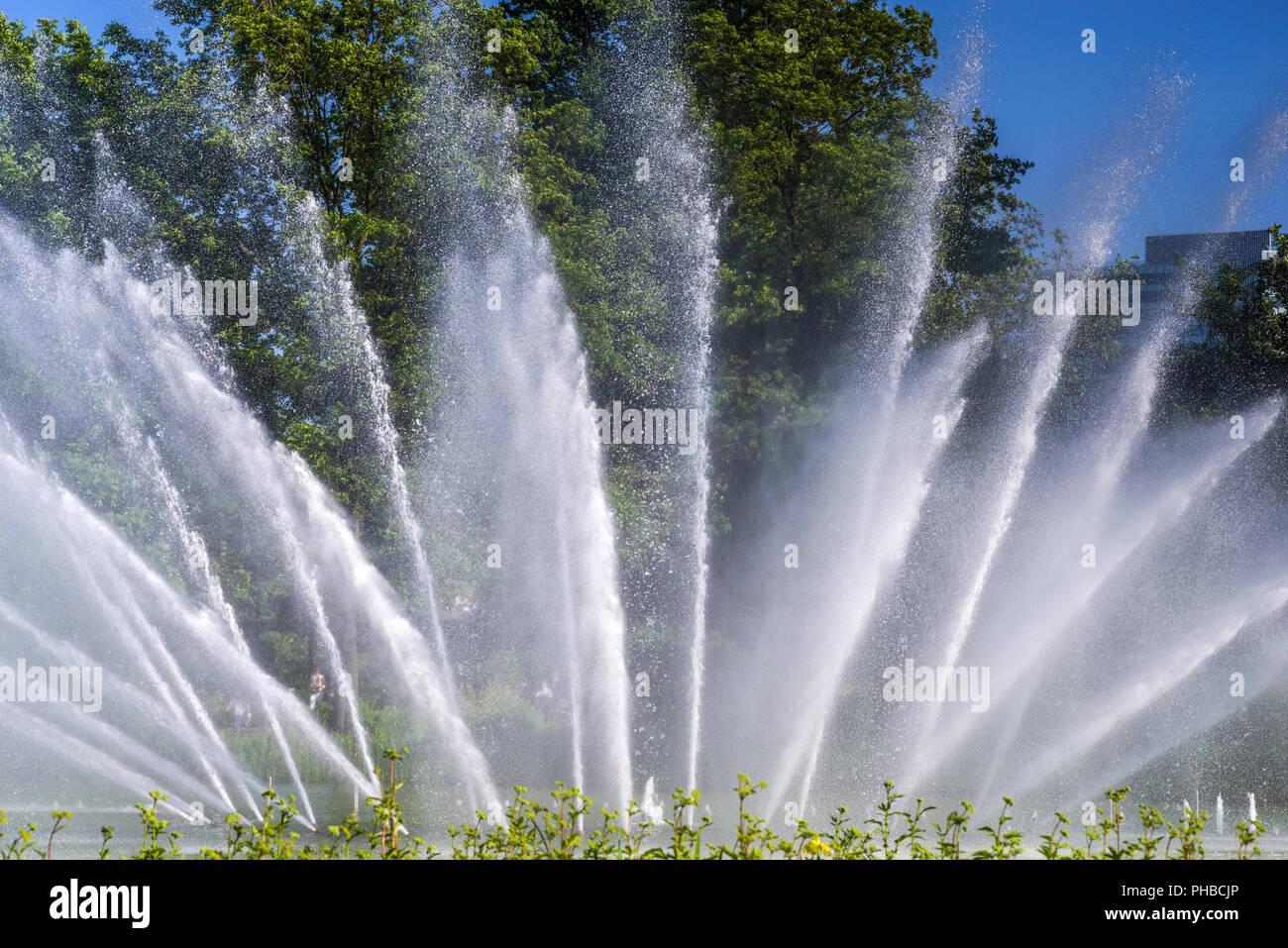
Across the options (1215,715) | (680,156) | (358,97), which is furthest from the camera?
(680,156)

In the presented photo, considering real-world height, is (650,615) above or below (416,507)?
below

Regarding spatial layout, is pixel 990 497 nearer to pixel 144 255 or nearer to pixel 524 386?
pixel 524 386

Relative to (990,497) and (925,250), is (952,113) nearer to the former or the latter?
(925,250)

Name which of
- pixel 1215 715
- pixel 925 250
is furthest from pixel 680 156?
pixel 1215 715

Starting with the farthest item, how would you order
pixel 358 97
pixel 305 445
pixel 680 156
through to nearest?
pixel 680 156 → pixel 358 97 → pixel 305 445

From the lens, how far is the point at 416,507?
1091 inches

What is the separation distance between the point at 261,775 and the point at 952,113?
73.5 feet
